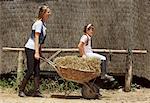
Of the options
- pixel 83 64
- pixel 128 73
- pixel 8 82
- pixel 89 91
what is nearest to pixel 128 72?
pixel 128 73

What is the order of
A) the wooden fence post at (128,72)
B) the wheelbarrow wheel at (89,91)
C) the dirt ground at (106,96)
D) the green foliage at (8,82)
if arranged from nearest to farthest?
the dirt ground at (106,96) → the wheelbarrow wheel at (89,91) → the wooden fence post at (128,72) → the green foliage at (8,82)

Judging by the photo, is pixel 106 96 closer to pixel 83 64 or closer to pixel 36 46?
pixel 83 64

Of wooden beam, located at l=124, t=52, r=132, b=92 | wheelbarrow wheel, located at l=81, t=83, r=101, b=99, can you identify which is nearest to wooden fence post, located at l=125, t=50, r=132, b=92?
wooden beam, located at l=124, t=52, r=132, b=92

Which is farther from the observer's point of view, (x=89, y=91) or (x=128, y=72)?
(x=128, y=72)

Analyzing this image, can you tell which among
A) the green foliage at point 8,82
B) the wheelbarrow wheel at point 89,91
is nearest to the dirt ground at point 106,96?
the wheelbarrow wheel at point 89,91

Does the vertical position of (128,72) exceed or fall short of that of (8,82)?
it exceeds it

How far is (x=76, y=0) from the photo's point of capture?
1044cm

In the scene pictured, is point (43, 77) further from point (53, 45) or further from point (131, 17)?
point (131, 17)

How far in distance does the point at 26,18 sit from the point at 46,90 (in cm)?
186

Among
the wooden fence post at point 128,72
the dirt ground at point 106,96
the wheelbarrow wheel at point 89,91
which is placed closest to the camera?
the dirt ground at point 106,96

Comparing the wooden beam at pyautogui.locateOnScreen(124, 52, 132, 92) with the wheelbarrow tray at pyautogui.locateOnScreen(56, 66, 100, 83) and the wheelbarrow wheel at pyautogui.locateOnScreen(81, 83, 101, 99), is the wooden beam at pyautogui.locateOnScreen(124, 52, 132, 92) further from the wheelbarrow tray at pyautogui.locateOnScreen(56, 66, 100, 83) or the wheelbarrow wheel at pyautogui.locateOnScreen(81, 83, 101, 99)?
the wheelbarrow tray at pyautogui.locateOnScreen(56, 66, 100, 83)

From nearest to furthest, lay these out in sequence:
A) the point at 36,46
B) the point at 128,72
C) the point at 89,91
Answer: the point at 36,46 < the point at 89,91 < the point at 128,72

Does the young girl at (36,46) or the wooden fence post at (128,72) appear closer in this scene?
the young girl at (36,46)

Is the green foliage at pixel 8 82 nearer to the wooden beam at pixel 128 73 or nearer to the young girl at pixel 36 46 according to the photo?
the young girl at pixel 36 46
